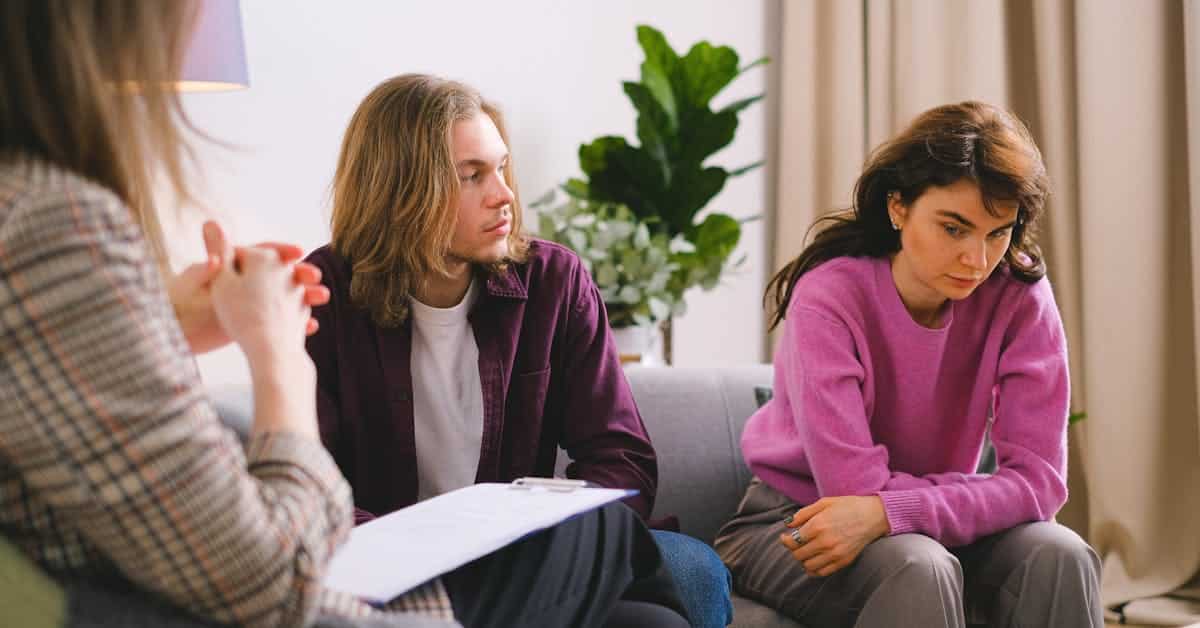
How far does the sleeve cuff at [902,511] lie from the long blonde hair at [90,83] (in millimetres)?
1083

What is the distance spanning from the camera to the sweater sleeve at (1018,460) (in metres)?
1.63

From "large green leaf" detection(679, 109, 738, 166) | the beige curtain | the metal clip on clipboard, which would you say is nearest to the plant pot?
"large green leaf" detection(679, 109, 738, 166)

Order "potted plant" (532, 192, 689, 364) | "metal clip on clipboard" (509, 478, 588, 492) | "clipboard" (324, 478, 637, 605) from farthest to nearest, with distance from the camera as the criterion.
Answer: "potted plant" (532, 192, 689, 364)
"metal clip on clipboard" (509, 478, 588, 492)
"clipboard" (324, 478, 637, 605)

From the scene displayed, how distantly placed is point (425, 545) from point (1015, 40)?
244cm

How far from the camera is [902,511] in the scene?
63.5 inches

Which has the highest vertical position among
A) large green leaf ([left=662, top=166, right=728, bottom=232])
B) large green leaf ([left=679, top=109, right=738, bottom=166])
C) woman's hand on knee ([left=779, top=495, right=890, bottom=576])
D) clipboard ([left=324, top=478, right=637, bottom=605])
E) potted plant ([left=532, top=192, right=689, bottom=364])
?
large green leaf ([left=679, top=109, right=738, bottom=166])

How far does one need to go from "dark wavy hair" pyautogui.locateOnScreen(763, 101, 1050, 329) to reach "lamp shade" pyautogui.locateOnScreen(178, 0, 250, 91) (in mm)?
893

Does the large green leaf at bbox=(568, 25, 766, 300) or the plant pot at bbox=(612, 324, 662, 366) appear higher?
the large green leaf at bbox=(568, 25, 766, 300)

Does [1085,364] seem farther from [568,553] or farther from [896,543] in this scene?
[568,553]

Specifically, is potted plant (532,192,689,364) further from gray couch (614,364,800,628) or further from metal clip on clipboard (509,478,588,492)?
metal clip on clipboard (509,478,588,492)

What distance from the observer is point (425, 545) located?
1.11 metres

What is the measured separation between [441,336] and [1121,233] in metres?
1.81

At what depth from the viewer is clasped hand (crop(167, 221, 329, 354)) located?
0.96 metres

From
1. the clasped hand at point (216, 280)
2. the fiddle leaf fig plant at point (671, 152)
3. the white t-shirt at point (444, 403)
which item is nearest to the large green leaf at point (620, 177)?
the fiddle leaf fig plant at point (671, 152)
